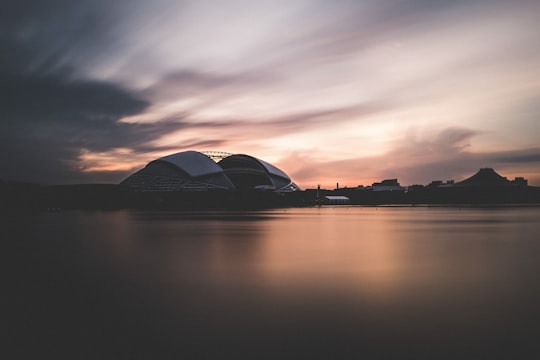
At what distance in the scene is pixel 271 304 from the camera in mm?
10227

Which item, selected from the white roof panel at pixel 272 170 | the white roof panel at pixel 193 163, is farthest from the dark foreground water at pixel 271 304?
the white roof panel at pixel 272 170

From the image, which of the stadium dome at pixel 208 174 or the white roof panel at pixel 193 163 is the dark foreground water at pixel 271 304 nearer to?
the stadium dome at pixel 208 174

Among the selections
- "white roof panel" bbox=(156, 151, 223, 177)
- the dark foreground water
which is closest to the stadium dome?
"white roof panel" bbox=(156, 151, 223, 177)

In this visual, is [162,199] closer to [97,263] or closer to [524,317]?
[97,263]

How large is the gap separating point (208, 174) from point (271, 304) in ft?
351

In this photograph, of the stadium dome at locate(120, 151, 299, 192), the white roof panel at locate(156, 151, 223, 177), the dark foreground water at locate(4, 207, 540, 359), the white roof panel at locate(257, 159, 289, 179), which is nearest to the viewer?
the dark foreground water at locate(4, 207, 540, 359)

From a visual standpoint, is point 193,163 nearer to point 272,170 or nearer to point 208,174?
point 208,174

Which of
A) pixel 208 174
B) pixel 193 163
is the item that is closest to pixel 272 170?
pixel 208 174

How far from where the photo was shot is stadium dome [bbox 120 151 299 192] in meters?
114

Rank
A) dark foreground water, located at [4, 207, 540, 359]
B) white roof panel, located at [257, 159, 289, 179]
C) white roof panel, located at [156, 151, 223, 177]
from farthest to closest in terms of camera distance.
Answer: white roof panel, located at [257, 159, 289, 179], white roof panel, located at [156, 151, 223, 177], dark foreground water, located at [4, 207, 540, 359]

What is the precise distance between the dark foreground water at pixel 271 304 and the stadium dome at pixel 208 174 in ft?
313

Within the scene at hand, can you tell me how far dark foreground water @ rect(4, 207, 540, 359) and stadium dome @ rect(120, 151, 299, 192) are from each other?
313ft

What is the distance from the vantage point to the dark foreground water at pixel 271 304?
7203 mm

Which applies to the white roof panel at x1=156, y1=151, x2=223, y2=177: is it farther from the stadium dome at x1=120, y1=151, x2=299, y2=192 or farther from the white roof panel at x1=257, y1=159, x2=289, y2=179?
the white roof panel at x1=257, y1=159, x2=289, y2=179
